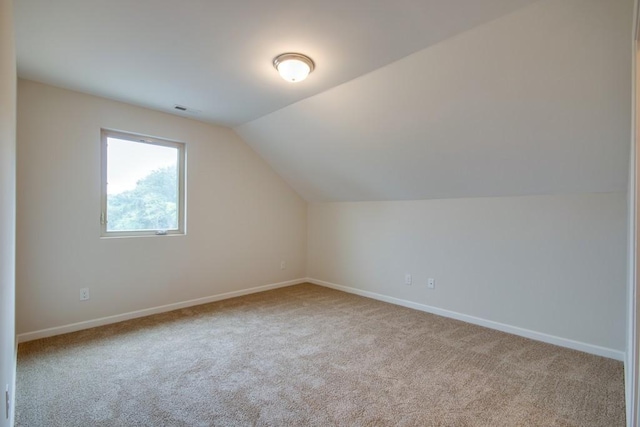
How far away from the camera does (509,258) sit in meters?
3.21

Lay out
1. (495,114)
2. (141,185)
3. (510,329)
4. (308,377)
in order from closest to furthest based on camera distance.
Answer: (308,377) → (495,114) → (510,329) → (141,185)

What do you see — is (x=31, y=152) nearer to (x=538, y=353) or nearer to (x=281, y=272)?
(x=281, y=272)

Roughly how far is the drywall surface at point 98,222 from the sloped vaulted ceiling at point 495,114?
3.04 feet

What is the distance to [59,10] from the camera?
191 centimetres

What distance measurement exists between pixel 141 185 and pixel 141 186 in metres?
0.01

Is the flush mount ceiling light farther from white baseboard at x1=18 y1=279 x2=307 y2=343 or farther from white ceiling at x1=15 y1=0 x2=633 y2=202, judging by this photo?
white baseboard at x1=18 y1=279 x2=307 y2=343

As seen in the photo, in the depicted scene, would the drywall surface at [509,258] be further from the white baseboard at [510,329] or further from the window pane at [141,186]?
the window pane at [141,186]

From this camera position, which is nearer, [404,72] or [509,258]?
[404,72]

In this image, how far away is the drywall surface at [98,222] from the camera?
2895 millimetres

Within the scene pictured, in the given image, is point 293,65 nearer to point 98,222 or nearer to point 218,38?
point 218,38

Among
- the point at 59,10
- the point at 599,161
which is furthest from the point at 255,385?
the point at 599,161

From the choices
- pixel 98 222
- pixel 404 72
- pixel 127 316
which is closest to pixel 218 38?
pixel 404 72

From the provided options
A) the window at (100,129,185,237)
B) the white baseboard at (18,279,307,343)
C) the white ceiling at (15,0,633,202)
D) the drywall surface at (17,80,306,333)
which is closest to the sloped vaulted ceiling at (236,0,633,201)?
the white ceiling at (15,0,633,202)

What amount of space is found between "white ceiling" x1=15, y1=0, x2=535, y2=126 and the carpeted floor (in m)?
2.33
